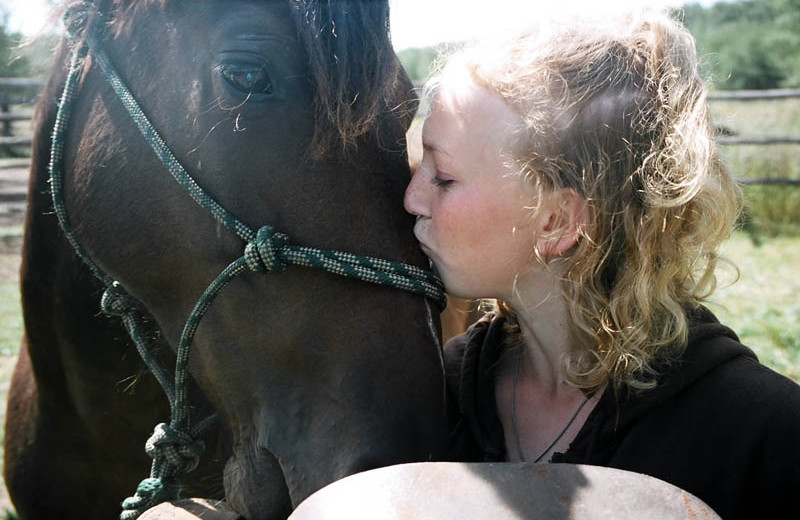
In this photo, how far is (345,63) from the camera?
1.49 meters

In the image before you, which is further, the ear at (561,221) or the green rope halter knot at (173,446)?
the green rope halter knot at (173,446)

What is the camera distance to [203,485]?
2104mm

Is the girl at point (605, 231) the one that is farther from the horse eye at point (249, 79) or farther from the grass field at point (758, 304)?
Answer: the grass field at point (758, 304)

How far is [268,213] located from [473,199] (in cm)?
38

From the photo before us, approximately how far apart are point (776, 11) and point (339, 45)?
23.6 metres

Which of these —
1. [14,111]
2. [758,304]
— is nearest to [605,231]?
[758,304]

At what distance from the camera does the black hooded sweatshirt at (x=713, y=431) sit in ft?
4.22

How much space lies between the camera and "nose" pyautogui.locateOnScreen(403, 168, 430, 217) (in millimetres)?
1507

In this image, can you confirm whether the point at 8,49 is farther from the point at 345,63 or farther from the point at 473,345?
the point at 473,345

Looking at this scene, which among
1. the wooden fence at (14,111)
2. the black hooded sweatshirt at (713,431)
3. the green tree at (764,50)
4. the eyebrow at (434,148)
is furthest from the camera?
the green tree at (764,50)

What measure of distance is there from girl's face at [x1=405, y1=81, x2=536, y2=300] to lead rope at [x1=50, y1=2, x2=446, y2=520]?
7cm

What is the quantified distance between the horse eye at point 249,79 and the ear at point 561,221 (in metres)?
0.57

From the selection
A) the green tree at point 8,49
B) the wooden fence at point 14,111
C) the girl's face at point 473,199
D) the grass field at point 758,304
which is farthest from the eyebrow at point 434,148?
the wooden fence at point 14,111

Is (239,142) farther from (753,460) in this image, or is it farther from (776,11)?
(776,11)
